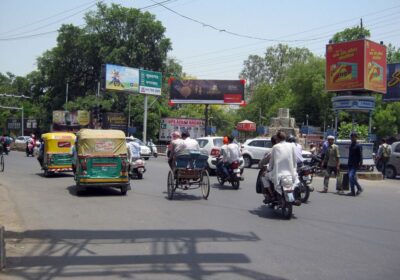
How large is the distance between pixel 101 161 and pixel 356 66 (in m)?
17.5

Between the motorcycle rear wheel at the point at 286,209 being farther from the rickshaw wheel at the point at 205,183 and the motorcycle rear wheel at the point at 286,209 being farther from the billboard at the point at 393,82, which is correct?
the billboard at the point at 393,82

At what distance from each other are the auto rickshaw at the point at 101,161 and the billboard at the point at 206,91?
1326 inches

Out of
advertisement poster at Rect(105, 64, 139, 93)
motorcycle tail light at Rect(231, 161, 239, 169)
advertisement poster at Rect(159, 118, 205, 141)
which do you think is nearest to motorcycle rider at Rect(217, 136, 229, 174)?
motorcycle tail light at Rect(231, 161, 239, 169)

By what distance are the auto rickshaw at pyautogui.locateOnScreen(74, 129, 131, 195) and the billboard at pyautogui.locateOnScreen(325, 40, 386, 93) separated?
16.5 m

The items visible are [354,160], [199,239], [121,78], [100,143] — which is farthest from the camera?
[121,78]

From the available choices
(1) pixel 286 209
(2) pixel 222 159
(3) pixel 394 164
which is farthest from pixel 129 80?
(1) pixel 286 209

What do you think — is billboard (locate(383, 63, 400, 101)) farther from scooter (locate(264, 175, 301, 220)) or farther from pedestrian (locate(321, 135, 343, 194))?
scooter (locate(264, 175, 301, 220))

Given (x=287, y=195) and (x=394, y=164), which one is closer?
(x=287, y=195)

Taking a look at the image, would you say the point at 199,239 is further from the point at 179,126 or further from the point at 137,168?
the point at 179,126

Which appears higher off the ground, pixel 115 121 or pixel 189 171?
pixel 115 121

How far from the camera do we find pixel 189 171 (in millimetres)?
13336

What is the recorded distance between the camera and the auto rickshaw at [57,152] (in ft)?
64.8

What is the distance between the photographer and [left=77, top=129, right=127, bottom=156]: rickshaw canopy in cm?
1421

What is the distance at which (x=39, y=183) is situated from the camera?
17828mm
